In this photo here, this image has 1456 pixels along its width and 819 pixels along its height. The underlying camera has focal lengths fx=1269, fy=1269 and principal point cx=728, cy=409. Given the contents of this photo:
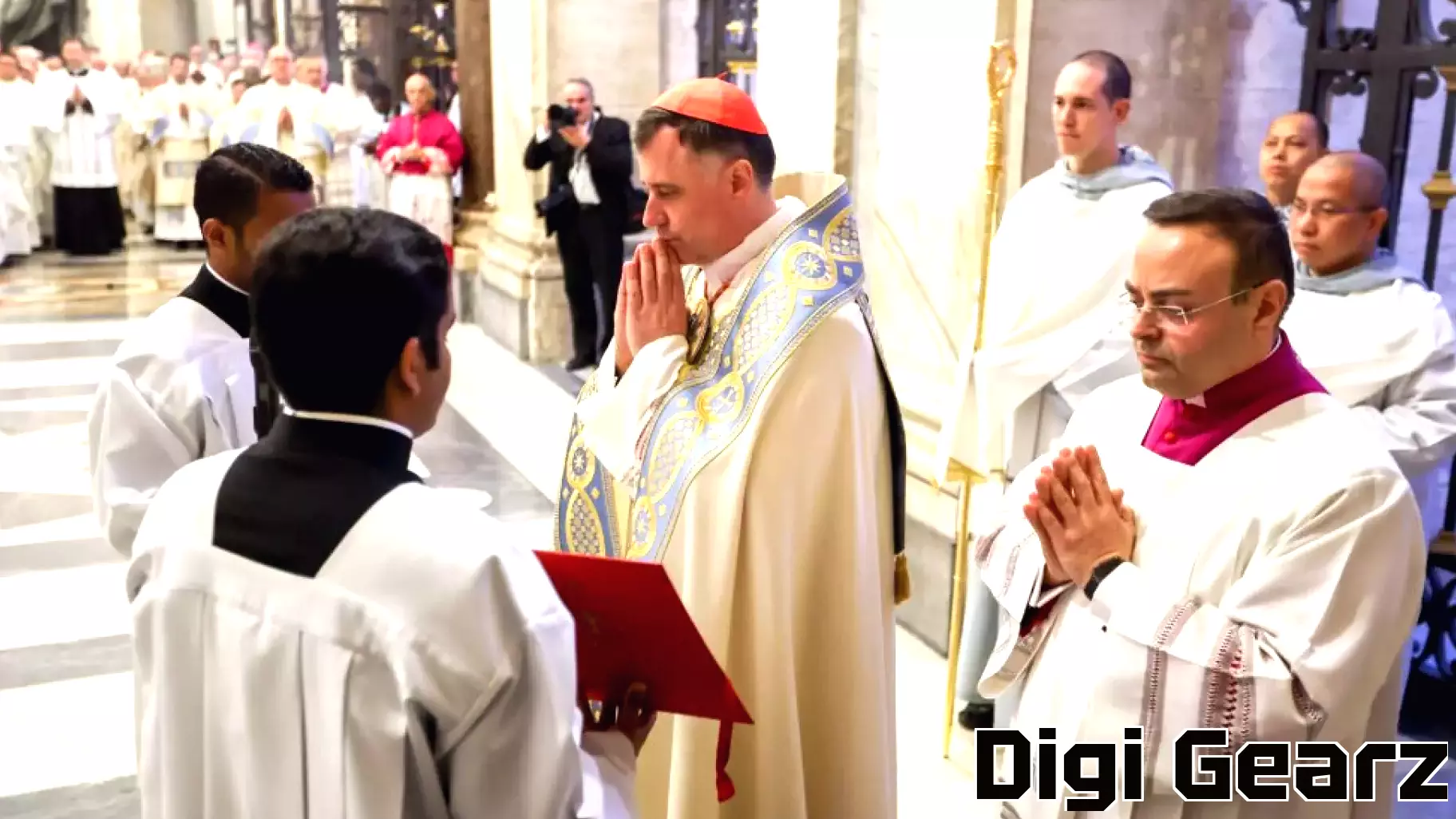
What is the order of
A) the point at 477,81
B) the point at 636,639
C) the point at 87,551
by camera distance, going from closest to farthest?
the point at 636,639 → the point at 87,551 → the point at 477,81

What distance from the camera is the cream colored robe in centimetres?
224

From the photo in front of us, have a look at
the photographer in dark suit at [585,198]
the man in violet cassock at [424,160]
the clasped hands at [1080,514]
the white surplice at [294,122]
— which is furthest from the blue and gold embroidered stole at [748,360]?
the white surplice at [294,122]

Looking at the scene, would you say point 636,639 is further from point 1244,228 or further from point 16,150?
point 16,150

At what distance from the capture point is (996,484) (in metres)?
3.77

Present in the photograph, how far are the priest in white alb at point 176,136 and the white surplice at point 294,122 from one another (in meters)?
1.01

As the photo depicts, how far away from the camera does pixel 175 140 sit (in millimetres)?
14039

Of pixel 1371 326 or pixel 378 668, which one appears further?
pixel 1371 326

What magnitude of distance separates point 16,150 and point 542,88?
7.85 meters

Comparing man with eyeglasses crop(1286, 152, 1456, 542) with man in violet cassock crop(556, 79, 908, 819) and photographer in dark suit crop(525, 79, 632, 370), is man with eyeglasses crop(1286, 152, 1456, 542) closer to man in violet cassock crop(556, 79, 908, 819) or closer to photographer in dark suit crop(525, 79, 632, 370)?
man in violet cassock crop(556, 79, 908, 819)

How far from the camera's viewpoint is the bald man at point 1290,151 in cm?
335

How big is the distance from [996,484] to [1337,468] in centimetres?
202

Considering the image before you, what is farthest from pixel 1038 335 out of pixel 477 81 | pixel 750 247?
pixel 477 81

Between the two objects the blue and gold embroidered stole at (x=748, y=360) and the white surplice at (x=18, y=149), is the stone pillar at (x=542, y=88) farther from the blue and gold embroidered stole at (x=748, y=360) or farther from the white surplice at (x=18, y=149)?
the white surplice at (x=18, y=149)

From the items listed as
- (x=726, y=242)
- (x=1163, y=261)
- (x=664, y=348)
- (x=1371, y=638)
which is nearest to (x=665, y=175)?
(x=726, y=242)
